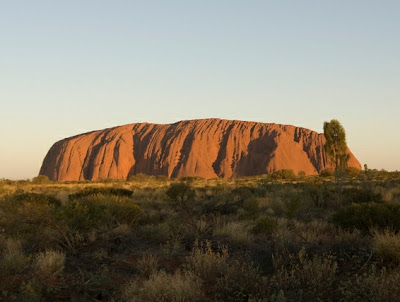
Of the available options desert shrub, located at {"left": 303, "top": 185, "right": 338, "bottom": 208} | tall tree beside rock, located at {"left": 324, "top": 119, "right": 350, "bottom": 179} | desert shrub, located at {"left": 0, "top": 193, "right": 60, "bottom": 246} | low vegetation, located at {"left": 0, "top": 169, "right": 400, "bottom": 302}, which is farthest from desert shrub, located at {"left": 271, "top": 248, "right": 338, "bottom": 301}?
tall tree beside rock, located at {"left": 324, "top": 119, "right": 350, "bottom": 179}

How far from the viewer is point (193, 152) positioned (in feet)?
280

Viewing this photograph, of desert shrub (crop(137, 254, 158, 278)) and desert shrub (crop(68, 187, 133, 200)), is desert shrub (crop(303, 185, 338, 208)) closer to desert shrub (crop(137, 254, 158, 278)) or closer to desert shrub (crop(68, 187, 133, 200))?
desert shrub (crop(68, 187, 133, 200))

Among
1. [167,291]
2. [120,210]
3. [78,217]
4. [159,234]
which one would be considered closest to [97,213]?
[78,217]

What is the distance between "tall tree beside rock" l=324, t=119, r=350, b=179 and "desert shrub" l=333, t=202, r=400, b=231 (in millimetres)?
16355

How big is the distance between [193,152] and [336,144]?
59.6m

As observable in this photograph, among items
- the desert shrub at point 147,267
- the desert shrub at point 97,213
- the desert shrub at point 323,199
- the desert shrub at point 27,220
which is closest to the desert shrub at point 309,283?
the desert shrub at point 147,267

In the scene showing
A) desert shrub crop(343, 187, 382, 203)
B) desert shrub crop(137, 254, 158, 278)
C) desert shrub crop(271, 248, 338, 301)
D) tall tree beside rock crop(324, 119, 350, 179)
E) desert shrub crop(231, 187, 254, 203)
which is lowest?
desert shrub crop(137, 254, 158, 278)

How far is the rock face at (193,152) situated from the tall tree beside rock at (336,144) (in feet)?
170

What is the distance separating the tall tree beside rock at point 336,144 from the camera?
26.6 m

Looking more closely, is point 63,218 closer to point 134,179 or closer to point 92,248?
point 92,248

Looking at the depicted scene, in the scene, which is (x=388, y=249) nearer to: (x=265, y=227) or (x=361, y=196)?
(x=265, y=227)

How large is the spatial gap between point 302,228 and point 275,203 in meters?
6.66

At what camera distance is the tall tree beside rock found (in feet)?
87.3

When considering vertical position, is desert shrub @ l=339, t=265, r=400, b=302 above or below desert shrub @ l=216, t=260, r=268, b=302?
above
